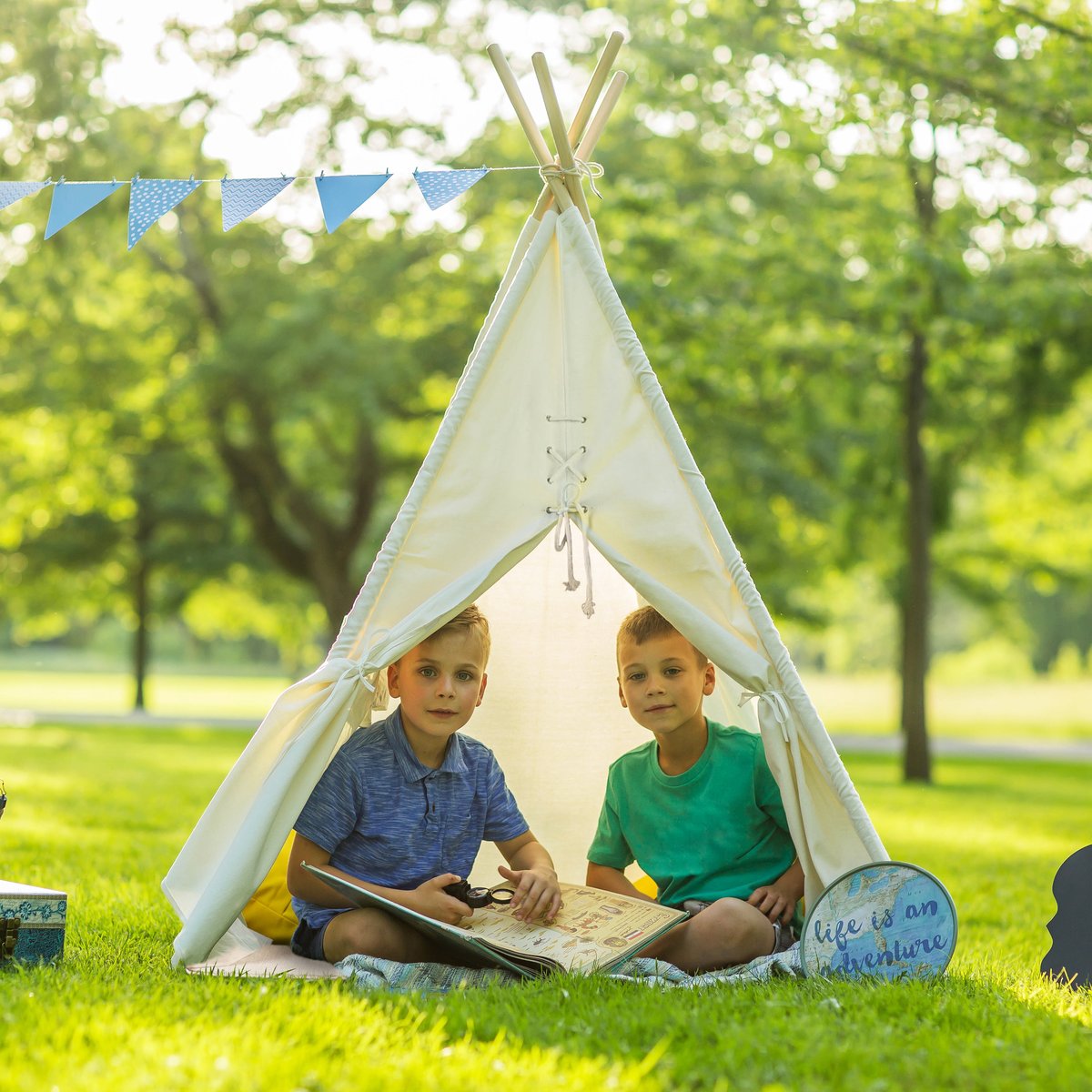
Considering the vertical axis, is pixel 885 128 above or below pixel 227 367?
above

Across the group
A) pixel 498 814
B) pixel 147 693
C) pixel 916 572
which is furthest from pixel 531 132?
pixel 147 693

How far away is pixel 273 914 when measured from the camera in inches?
159

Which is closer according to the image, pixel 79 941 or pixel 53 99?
pixel 79 941

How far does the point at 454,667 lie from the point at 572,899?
794 millimetres

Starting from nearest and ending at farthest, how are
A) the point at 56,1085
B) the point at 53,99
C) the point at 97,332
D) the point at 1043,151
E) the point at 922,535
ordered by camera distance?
the point at 56,1085 → the point at 1043,151 → the point at 53,99 → the point at 922,535 → the point at 97,332

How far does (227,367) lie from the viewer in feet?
46.3

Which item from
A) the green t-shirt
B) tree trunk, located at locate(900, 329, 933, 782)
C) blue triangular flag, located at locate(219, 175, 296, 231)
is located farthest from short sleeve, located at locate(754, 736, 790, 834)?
tree trunk, located at locate(900, 329, 933, 782)

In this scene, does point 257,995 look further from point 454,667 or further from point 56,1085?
point 454,667

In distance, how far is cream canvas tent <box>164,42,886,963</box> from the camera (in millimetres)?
3604

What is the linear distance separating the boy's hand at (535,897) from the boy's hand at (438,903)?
0.16 meters

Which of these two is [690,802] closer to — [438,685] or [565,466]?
[438,685]

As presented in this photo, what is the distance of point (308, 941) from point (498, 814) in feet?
2.20

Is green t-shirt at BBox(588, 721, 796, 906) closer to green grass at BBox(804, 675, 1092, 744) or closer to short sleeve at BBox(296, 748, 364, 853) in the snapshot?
short sleeve at BBox(296, 748, 364, 853)

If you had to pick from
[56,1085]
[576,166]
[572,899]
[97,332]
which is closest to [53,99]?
[97,332]
